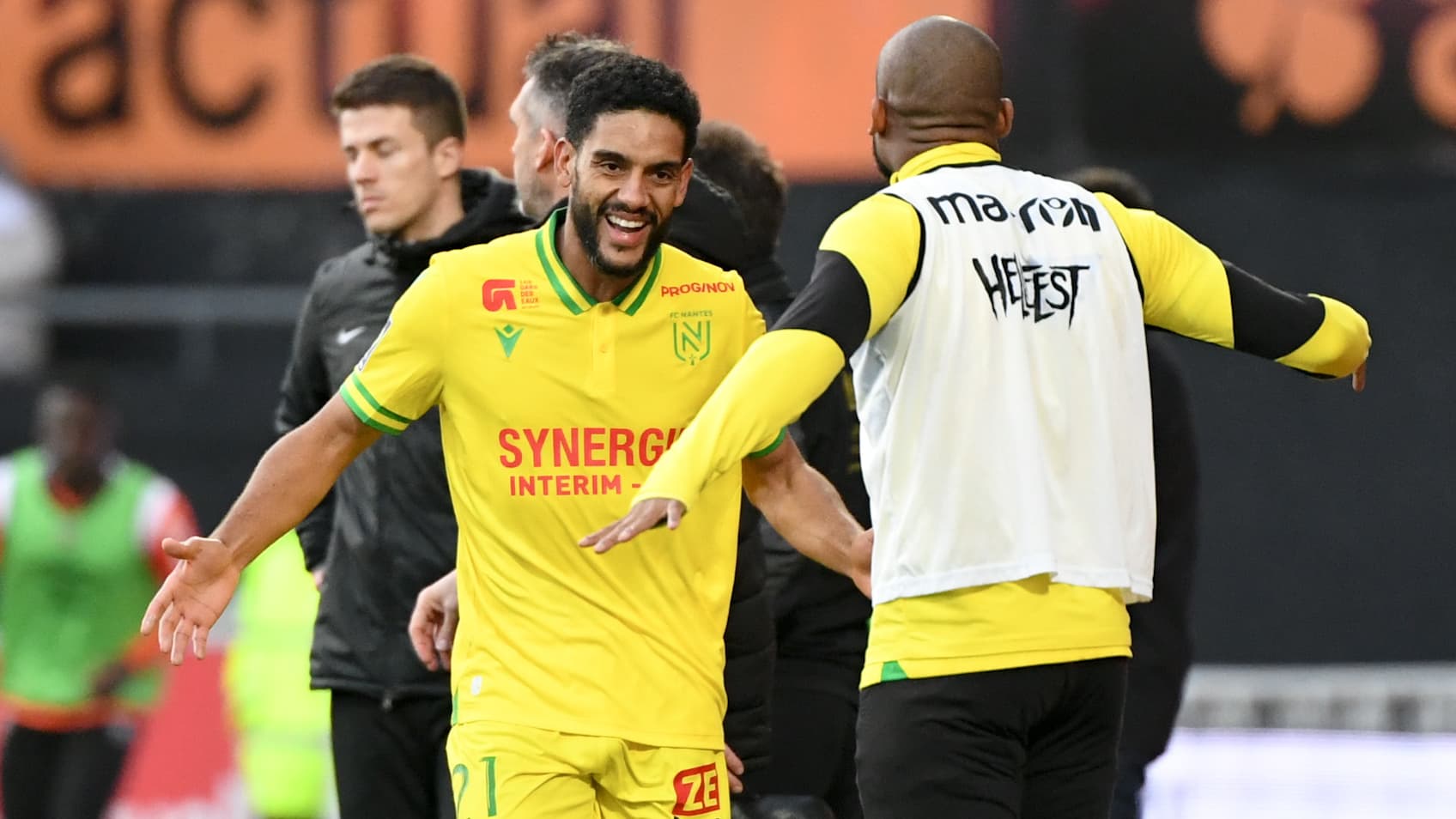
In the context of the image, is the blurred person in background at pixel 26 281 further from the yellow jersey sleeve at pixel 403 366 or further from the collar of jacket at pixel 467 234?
the yellow jersey sleeve at pixel 403 366

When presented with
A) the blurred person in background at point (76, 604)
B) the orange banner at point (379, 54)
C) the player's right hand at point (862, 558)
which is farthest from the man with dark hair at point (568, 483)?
the orange banner at point (379, 54)

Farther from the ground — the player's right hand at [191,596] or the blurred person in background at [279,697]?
the player's right hand at [191,596]

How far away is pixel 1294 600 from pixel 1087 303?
8.45 metres

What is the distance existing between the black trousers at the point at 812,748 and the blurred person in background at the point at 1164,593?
0.83 meters

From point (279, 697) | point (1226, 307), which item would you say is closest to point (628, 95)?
point (1226, 307)

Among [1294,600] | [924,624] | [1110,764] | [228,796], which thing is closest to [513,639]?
[924,624]

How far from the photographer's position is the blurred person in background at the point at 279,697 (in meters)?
9.77

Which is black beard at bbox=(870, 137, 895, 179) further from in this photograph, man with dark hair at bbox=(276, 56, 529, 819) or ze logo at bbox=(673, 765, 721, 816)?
man with dark hair at bbox=(276, 56, 529, 819)

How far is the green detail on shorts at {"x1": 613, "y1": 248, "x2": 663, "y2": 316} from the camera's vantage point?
415 centimetres

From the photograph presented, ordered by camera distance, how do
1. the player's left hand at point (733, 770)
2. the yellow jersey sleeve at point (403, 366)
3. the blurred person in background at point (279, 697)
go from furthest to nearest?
the blurred person in background at point (279, 697)
the player's left hand at point (733, 770)
the yellow jersey sleeve at point (403, 366)

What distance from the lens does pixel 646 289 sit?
13.7 ft

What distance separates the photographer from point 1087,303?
395cm

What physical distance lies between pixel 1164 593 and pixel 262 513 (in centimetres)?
265

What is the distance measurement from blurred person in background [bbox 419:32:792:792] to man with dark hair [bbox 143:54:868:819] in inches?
17.7
